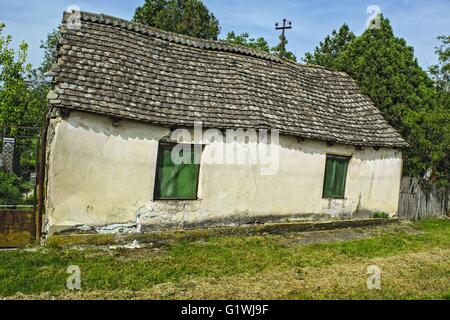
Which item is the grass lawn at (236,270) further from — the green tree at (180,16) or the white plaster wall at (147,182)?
the green tree at (180,16)

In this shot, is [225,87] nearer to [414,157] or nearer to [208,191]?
[208,191]

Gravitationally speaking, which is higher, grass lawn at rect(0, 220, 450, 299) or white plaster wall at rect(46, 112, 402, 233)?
white plaster wall at rect(46, 112, 402, 233)

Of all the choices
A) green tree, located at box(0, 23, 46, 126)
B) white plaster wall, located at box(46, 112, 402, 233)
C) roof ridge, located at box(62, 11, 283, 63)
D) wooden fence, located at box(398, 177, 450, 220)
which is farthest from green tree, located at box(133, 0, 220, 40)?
white plaster wall, located at box(46, 112, 402, 233)

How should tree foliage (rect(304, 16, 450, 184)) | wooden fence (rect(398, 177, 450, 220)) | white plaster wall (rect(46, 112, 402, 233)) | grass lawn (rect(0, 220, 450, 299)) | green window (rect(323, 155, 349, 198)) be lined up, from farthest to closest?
tree foliage (rect(304, 16, 450, 184))
wooden fence (rect(398, 177, 450, 220))
green window (rect(323, 155, 349, 198))
white plaster wall (rect(46, 112, 402, 233))
grass lawn (rect(0, 220, 450, 299))

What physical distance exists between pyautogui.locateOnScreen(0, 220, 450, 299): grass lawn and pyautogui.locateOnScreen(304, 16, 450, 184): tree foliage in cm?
707

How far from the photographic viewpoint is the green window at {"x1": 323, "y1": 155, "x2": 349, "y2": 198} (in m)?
13.4

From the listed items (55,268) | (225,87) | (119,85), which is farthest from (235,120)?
(55,268)

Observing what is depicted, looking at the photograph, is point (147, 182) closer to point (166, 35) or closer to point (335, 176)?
point (166, 35)

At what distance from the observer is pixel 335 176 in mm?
13602

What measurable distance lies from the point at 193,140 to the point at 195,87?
1.77 metres

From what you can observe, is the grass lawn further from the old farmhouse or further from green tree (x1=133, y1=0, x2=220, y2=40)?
green tree (x1=133, y1=0, x2=220, y2=40)

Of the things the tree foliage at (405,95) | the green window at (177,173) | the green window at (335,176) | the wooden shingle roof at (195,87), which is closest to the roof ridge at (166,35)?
the wooden shingle roof at (195,87)

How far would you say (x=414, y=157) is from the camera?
58.1 ft

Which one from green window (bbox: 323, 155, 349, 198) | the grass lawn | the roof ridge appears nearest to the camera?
the grass lawn
